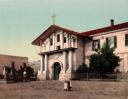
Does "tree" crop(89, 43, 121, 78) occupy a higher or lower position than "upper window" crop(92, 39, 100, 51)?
lower

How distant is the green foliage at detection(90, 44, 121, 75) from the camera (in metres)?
34.7

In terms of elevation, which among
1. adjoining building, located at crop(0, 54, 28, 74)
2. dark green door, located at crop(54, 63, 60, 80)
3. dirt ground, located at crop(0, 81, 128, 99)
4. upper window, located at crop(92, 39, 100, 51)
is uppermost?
upper window, located at crop(92, 39, 100, 51)

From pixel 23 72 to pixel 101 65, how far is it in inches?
541

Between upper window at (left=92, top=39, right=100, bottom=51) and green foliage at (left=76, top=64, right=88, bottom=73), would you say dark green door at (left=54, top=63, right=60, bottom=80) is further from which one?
upper window at (left=92, top=39, right=100, bottom=51)

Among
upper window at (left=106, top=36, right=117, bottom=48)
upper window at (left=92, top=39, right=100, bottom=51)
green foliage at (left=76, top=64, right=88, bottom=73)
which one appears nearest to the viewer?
upper window at (left=106, top=36, right=117, bottom=48)

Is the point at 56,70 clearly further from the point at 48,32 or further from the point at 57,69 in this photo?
the point at 48,32

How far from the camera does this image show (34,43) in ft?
161

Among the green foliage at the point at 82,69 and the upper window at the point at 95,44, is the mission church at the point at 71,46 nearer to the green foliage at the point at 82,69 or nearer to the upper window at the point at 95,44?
the upper window at the point at 95,44

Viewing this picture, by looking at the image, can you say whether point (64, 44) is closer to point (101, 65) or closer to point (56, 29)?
point (56, 29)

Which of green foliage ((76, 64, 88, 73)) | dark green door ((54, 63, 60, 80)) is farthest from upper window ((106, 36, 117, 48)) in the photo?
dark green door ((54, 63, 60, 80))

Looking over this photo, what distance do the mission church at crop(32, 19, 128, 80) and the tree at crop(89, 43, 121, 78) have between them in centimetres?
279

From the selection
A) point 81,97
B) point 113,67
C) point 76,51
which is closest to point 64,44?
point 76,51

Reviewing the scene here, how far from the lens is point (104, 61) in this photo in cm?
3450

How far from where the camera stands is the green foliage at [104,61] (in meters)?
34.7
